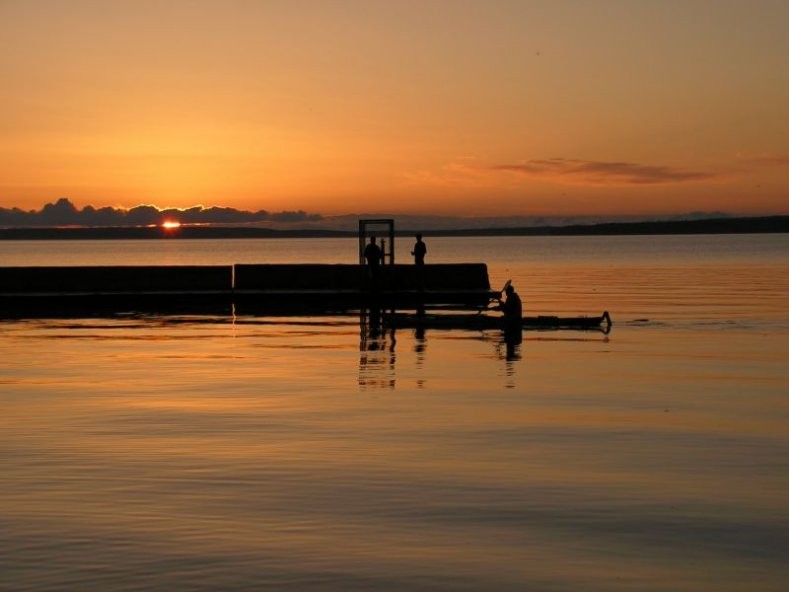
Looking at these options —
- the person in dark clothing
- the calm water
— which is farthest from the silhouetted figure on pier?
the calm water

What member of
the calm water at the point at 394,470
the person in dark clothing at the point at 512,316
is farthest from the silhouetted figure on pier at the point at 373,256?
the calm water at the point at 394,470

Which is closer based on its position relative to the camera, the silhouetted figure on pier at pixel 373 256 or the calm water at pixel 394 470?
the calm water at pixel 394 470

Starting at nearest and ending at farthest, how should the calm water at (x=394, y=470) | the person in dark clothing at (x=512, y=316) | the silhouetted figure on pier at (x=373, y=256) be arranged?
the calm water at (x=394, y=470) → the person in dark clothing at (x=512, y=316) → the silhouetted figure on pier at (x=373, y=256)

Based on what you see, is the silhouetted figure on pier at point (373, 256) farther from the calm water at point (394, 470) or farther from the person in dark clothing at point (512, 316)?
the calm water at point (394, 470)

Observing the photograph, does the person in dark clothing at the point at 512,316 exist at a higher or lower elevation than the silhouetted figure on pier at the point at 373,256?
lower

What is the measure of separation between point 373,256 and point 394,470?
31.5 meters

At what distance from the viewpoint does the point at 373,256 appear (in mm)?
46781

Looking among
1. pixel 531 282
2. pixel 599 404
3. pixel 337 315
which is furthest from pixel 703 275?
pixel 599 404

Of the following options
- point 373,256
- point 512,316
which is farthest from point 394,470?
point 373,256

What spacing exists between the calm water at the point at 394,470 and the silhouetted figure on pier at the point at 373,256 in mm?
15761

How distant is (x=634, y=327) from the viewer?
3944 centimetres

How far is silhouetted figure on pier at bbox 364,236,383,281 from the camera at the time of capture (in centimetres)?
4666

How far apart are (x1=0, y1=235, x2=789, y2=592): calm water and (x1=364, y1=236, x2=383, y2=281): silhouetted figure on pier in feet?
51.7

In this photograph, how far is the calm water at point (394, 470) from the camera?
36.9 feet
